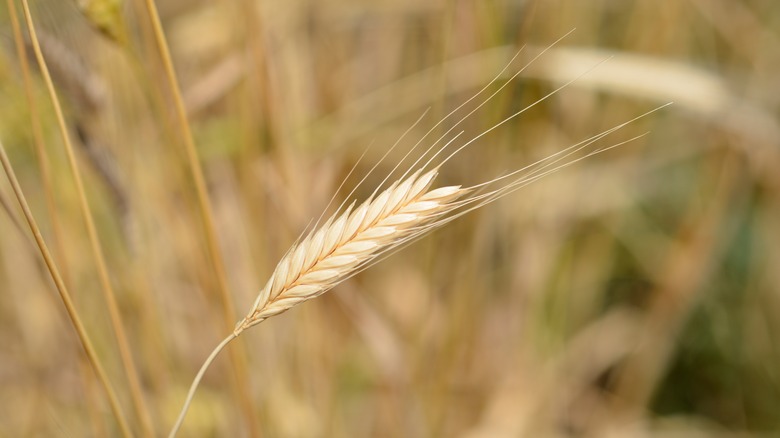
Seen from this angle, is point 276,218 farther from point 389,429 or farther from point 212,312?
point 389,429

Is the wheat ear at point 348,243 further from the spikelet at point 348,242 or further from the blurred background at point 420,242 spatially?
the blurred background at point 420,242

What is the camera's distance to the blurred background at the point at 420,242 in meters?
0.64

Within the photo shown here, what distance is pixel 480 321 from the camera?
40.0 inches

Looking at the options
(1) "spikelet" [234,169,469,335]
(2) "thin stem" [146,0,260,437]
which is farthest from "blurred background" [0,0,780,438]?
(1) "spikelet" [234,169,469,335]

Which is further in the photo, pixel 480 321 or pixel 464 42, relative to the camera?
pixel 480 321

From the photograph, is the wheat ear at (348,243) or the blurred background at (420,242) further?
the blurred background at (420,242)

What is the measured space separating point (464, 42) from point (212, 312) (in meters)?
0.39

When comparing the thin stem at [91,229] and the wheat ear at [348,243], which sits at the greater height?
the thin stem at [91,229]

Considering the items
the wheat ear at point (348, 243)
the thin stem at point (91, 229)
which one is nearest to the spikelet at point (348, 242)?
the wheat ear at point (348, 243)

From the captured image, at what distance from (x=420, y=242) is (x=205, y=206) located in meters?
0.70

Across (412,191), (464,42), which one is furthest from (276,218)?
(412,191)

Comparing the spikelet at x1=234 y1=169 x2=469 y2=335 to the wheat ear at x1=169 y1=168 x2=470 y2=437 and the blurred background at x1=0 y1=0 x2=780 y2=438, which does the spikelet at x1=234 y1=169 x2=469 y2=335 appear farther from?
the blurred background at x1=0 y1=0 x2=780 y2=438

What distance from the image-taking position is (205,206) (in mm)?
425

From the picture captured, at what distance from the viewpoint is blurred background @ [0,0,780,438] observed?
2.09 feet
